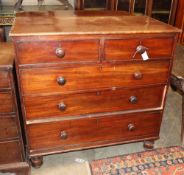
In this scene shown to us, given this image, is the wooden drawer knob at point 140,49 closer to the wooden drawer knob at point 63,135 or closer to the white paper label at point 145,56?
the white paper label at point 145,56

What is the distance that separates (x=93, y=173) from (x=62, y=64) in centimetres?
81

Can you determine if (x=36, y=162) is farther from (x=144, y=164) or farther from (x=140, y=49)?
(x=140, y=49)

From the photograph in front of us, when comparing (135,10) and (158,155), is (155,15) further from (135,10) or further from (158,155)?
(158,155)

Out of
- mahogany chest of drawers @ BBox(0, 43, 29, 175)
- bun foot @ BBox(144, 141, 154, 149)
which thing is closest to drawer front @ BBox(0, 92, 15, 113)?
mahogany chest of drawers @ BBox(0, 43, 29, 175)

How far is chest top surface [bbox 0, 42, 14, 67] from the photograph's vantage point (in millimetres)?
1250

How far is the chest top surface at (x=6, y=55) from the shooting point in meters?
Answer: 1.25

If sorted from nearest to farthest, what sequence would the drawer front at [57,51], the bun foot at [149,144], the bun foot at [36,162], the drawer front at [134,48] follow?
the drawer front at [57,51] < the drawer front at [134,48] < the bun foot at [36,162] < the bun foot at [149,144]

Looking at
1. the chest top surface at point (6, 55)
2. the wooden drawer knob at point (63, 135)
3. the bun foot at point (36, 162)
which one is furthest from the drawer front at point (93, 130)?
the chest top surface at point (6, 55)

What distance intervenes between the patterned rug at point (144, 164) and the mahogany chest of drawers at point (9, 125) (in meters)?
0.52

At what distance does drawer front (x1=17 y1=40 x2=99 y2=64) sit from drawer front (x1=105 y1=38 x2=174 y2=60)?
0.27 ft

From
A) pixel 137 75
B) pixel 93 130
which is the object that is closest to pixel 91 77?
pixel 137 75

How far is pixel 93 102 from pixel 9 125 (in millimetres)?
527

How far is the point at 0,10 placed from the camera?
2561mm

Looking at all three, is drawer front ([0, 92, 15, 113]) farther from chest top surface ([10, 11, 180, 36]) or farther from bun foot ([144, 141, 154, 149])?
bun foot ([144, 141, 154, 149])
